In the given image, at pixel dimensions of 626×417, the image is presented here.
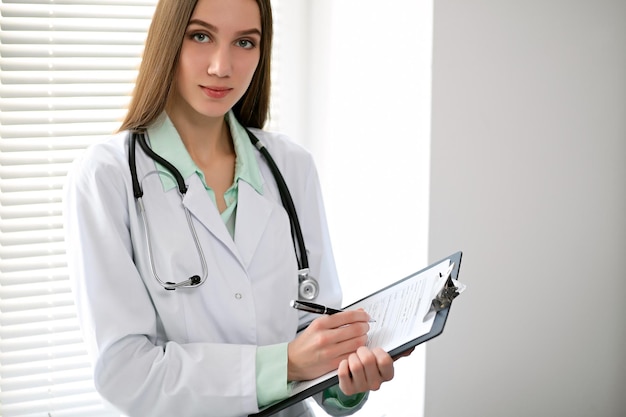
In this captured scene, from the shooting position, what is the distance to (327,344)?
119cm

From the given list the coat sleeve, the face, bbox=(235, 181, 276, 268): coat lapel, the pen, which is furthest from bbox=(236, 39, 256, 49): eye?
the pen

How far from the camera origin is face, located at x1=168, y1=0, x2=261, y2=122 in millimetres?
1320

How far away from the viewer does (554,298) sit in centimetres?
177

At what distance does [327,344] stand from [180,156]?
1.52 ft

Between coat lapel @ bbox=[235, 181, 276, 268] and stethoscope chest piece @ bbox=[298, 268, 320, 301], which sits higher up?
coat lapel @ bbox=[235, 181, 276, 268]

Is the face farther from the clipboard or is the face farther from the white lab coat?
the clipboard

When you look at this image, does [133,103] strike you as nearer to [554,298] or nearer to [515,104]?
[515,104]

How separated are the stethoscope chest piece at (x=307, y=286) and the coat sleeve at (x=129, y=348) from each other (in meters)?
0.20

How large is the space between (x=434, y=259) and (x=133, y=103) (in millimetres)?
764

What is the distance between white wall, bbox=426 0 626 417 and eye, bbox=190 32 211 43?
1.79 ft

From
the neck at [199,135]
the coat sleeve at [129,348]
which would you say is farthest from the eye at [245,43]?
the coat sleeve at [129,348]

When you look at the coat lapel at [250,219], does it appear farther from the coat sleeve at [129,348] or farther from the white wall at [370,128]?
the white wall at [370,128]

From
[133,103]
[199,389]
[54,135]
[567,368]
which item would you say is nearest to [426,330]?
[199,389]

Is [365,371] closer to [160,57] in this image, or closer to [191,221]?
Answer: [191,221]
